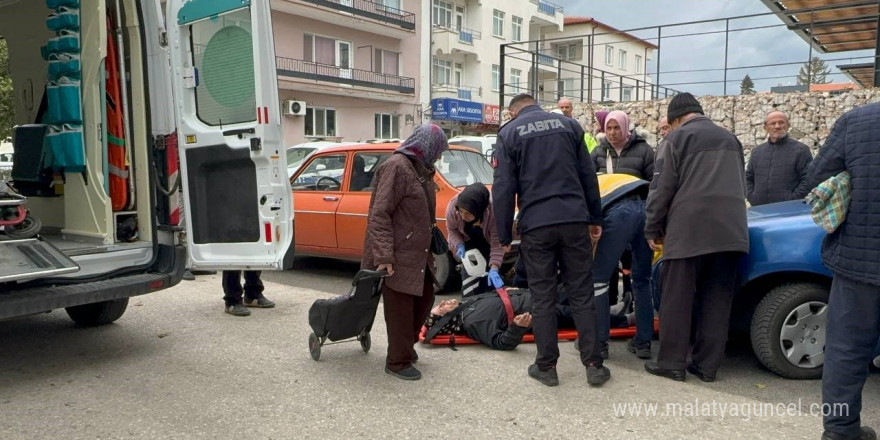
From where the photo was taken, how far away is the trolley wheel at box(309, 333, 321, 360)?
4.58 metres

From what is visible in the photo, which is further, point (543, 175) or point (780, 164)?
point (780, 164)

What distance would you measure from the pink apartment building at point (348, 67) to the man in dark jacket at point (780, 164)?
68.2ft

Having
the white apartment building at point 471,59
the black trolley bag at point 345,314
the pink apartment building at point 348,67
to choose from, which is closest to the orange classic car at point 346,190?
the black trolley bag at point 345,314

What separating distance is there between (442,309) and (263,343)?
4.48ft

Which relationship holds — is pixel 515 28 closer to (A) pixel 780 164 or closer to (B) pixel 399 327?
(A) pixel 780 164

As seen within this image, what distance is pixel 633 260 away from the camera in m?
4.76

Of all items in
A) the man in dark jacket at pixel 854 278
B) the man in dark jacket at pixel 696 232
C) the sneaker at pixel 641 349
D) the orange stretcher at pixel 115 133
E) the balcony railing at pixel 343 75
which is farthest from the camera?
the balcony railing at pixel 343 75

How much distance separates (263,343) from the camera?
16.5ft

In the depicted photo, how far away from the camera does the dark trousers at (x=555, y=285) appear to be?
410 centimetres

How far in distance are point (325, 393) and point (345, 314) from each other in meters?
0.61

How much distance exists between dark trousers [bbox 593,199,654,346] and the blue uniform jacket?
328 millimetres

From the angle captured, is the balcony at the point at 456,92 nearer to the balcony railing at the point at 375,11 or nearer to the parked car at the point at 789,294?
the balcony railing at the point at 375,11

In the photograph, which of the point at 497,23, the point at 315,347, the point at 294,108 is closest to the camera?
the point at 315,347

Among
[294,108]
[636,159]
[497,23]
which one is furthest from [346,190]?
[497,23]
